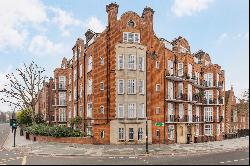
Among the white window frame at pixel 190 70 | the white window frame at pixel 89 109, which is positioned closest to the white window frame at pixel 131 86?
the white window frame at pixel 89 109

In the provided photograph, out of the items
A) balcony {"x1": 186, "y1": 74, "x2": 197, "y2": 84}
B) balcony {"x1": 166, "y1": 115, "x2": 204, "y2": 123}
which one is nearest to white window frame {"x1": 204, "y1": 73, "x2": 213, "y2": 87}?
balcony {"x1": 186, "y1": 74, "x2": 197, "y2": 84}

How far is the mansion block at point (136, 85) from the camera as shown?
41719mm

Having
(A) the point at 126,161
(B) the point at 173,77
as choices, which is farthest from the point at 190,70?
(A) the point at 126,161

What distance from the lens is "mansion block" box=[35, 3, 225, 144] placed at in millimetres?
41719

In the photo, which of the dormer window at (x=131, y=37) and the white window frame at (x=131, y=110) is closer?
the white window frame at (x=131, y=110)

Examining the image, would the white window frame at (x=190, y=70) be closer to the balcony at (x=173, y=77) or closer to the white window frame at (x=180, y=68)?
the white window frame at (x=180, y=68)

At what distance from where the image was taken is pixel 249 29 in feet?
46.8

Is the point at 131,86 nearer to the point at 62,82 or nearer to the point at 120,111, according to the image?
the point at 120,111

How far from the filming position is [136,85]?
1660 inches

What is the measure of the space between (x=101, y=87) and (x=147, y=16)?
428 inches

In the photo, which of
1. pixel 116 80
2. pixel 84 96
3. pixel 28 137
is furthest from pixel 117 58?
pixel 28 137

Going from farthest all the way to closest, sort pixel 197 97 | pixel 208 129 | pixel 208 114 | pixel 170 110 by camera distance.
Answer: pixel 208 114 < pixel 208 129 < pixel 197 97 < pixel 170 110

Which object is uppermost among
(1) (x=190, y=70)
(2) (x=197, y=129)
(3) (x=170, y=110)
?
(1) (x=190, y=70)

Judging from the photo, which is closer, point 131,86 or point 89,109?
point 131,86
